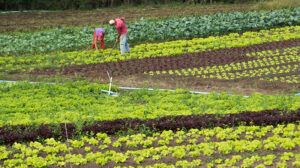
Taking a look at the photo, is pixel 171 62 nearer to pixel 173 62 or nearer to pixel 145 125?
pixel 173 62

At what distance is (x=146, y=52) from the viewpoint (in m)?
18.8

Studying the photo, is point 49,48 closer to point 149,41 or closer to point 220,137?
point 149,41

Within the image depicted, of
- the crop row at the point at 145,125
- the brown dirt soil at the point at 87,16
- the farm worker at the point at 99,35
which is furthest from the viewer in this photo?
the brown dirt soil at the point at 87,16

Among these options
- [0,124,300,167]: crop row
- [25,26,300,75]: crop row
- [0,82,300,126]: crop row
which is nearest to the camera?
[0,124,300,167]: crop row

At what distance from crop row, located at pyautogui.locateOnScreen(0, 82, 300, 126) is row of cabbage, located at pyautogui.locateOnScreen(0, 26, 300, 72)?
3.34m

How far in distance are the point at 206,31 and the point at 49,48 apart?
743cm

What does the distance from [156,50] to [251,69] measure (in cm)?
438

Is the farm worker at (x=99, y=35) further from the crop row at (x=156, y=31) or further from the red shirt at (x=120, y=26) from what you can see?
the crop row at (x=156, y=31)

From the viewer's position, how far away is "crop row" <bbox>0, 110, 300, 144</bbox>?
10.3m

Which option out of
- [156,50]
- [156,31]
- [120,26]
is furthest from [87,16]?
[120,26]

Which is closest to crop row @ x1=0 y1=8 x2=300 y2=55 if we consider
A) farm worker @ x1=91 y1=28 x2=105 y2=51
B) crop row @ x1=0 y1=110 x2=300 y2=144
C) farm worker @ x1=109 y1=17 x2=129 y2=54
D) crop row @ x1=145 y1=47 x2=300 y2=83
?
farm worker @ x1=91 y1=28 x2=105 y2=51

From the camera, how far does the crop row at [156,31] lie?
804 inches

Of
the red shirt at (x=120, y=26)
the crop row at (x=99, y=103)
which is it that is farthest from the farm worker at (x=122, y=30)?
the crop row at (x=99, y=103)

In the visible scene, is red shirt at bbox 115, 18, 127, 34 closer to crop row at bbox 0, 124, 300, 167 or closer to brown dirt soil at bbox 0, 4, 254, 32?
crop row at bbox 0, 124, 300, 167
